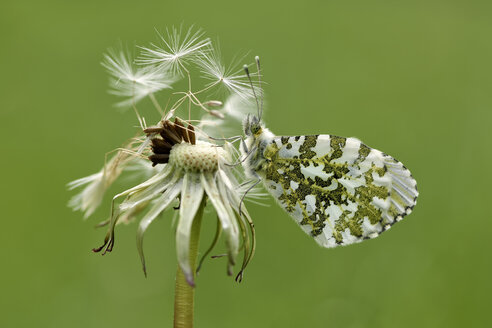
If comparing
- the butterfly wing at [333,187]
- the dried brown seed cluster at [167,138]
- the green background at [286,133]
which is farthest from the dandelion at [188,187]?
the green background at [286,133]

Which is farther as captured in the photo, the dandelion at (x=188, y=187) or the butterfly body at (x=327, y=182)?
the butterfly body at (x=327, y=182)

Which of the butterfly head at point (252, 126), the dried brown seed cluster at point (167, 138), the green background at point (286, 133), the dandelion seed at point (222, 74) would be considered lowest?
the green background at point (286, 133)

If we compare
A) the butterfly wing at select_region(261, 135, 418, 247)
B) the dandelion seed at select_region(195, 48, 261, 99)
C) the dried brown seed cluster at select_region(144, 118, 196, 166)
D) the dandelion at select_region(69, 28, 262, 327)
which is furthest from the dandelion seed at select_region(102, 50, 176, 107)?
the butterfly wing at select_region(261, 135, 418, 247)

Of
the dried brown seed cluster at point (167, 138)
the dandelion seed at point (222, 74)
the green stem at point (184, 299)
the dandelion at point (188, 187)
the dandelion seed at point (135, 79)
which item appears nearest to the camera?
the green stem at point (184, 299)

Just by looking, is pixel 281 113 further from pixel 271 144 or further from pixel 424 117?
pixel 271 144

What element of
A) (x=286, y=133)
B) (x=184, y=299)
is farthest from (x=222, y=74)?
(x=286, y=133)

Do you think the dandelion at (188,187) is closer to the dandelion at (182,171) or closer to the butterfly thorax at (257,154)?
the dandelion at (182,171)

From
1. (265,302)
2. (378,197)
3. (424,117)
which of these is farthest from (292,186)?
(424,117)

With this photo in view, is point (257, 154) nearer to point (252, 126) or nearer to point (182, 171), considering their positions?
point (252, 126)
